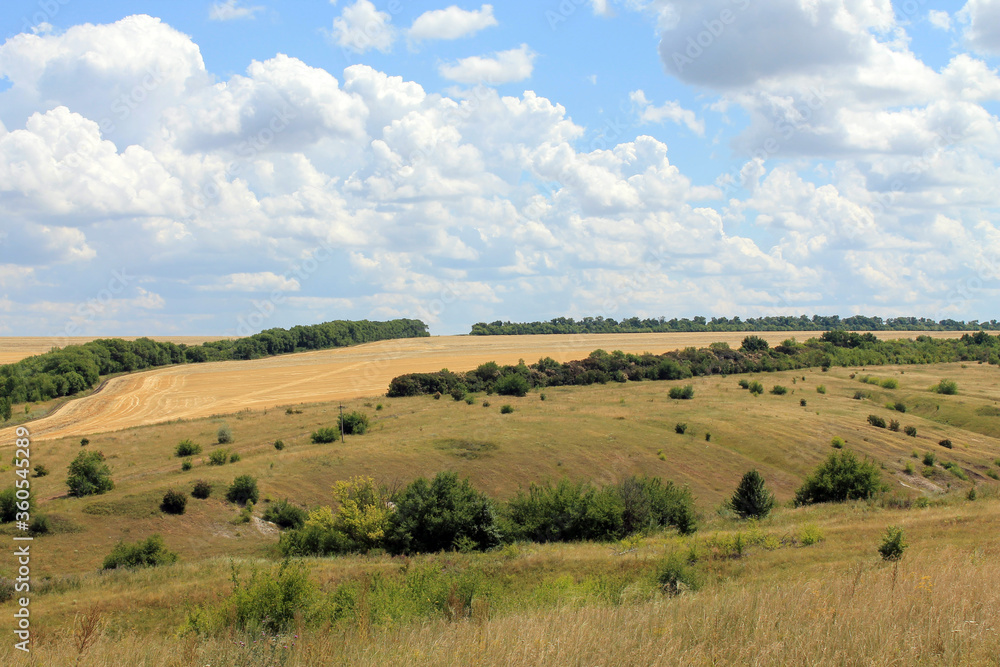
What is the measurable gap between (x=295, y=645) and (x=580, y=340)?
163136 mm

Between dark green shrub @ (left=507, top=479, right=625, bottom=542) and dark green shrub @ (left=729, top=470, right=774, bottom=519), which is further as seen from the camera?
dark green shrub @ (left=729, top=470, right=774, bottom=519)

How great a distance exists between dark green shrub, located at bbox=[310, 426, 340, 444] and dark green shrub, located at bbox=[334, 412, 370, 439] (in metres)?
2.51

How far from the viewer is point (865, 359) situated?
395 feet

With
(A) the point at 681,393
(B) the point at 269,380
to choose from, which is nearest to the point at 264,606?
(A) the point at 681,393

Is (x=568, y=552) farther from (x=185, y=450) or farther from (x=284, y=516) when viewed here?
(x=185, y=450)

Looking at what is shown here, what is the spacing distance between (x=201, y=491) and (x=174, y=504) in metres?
2.06

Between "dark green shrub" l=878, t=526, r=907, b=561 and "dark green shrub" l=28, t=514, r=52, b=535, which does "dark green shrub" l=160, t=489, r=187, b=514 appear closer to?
"dark green shrub" l=28, t=514, r=52, b=535

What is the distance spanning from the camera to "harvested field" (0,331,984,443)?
6769 cm

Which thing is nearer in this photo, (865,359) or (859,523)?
(859,523)

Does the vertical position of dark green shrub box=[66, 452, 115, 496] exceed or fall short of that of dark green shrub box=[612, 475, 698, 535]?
it exceeds it

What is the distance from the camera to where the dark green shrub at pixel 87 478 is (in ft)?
109

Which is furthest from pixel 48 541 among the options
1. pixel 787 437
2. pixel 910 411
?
pixel 910 411

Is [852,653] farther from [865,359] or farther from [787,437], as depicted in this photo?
[865,359]

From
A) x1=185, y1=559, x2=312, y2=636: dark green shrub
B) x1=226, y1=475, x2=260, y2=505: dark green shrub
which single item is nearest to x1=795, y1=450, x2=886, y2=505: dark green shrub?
x1=226, y1=475, x2=260, y2=505: dark green shrub
